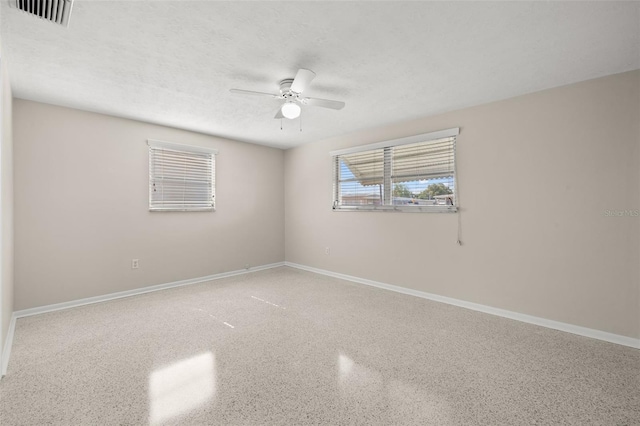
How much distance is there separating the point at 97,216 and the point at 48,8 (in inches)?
103

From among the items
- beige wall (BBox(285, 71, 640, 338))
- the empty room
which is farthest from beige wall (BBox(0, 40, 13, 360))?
beige wall (BBox(285, 71, 640, 338))

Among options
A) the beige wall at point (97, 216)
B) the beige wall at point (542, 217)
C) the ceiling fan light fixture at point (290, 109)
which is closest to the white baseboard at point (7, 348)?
the beige wall at point (97, 216)

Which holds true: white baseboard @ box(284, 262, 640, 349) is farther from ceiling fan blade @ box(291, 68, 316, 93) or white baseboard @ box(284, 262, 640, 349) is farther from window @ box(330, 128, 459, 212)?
ceiling fan blade @ box(291, 68, 316, 93)

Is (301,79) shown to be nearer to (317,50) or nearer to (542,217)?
(317,50)

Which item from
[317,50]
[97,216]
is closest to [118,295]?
[97,216]

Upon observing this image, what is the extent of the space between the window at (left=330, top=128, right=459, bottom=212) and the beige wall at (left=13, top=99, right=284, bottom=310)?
205 cm

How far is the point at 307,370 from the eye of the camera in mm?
2129

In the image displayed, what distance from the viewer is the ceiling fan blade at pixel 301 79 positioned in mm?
→ 2310

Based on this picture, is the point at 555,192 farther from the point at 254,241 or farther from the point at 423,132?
the point at 254,241

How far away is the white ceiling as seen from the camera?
5.95 ft

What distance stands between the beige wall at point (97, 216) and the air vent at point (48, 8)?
2.09 meters

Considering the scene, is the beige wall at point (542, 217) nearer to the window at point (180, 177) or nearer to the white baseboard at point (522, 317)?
the white baseboard at point (522, 317)

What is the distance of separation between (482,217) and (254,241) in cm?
381

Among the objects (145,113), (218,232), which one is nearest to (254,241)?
(218,232)
